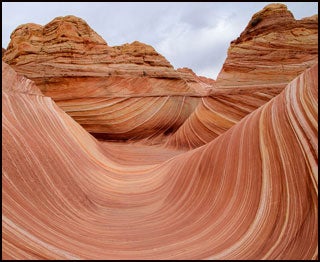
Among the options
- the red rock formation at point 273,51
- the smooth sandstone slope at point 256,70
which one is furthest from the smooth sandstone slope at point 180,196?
the red rock formation at point 273,51

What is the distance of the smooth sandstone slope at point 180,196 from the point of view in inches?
56.1

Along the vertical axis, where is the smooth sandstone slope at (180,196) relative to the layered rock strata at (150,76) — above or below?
below

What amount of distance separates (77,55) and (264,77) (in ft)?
13.0

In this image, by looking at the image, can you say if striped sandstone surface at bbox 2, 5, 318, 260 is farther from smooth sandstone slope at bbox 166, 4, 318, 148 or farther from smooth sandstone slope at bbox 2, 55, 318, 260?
smooth sandstone slope at bbox 166, 4, 318, 148

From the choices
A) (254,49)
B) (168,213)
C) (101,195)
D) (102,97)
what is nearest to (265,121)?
(168,213)

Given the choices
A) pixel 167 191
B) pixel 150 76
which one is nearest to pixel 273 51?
pixel 150 76

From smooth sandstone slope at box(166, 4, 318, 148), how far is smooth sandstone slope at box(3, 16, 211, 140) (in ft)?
3.64

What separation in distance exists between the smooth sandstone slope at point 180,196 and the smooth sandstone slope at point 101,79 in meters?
3.63

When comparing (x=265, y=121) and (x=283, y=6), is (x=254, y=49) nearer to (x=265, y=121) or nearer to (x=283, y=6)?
(x=283, y=6)

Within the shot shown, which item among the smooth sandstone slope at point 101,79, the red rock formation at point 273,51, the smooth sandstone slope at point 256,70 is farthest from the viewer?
the smooth sandstone slope at point 101,79

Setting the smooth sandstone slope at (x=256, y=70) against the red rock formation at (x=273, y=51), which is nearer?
the smooth sandstone slope at (x=256, y=70)

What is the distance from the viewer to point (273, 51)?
5.48 m

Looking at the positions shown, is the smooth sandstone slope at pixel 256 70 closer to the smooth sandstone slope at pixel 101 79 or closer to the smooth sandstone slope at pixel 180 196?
the smooth sandstone slope at pixel 101 79

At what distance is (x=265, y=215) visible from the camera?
5.20 ft
